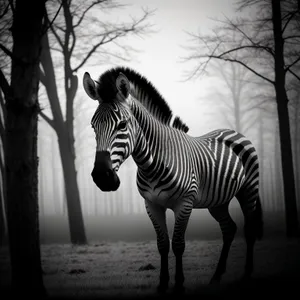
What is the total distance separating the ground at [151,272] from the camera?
173 inches

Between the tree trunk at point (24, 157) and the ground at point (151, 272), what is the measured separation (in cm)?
51

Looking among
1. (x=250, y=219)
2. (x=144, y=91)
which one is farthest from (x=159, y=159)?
(x=250, y=219)

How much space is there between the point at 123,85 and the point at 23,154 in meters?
1.43

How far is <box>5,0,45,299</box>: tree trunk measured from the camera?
13.0 feet

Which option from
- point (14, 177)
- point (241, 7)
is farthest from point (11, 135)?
point (241, 7)

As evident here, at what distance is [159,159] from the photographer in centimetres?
455

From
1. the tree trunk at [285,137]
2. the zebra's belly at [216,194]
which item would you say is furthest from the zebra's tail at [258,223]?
the tree trunk at [285,137]

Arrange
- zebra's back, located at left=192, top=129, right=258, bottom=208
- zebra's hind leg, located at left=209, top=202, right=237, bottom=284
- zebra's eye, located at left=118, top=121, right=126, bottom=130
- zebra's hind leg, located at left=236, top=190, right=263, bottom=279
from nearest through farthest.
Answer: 1. zebra's eye, located at left=118, top=121, right=126, bottom=130
2. zebra's back, located at left=192, top=129, right=258, bottom=208
3. zebra's hind leg, located at left=209, top=202, right=237, bottom=284
4. zebra's hind leg, located at left=236, top=190, right=263, bottom=279

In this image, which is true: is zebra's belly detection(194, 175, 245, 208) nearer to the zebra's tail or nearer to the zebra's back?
the zebra's back

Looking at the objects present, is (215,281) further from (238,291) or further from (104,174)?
(104,174)

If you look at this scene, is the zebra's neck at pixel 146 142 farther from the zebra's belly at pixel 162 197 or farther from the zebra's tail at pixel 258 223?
the zebra's tail at pixel 258 223

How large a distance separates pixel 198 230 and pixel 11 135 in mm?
10419

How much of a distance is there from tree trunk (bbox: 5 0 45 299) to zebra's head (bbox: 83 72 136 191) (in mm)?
713

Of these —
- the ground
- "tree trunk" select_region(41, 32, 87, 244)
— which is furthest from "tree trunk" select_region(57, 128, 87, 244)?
the ground
